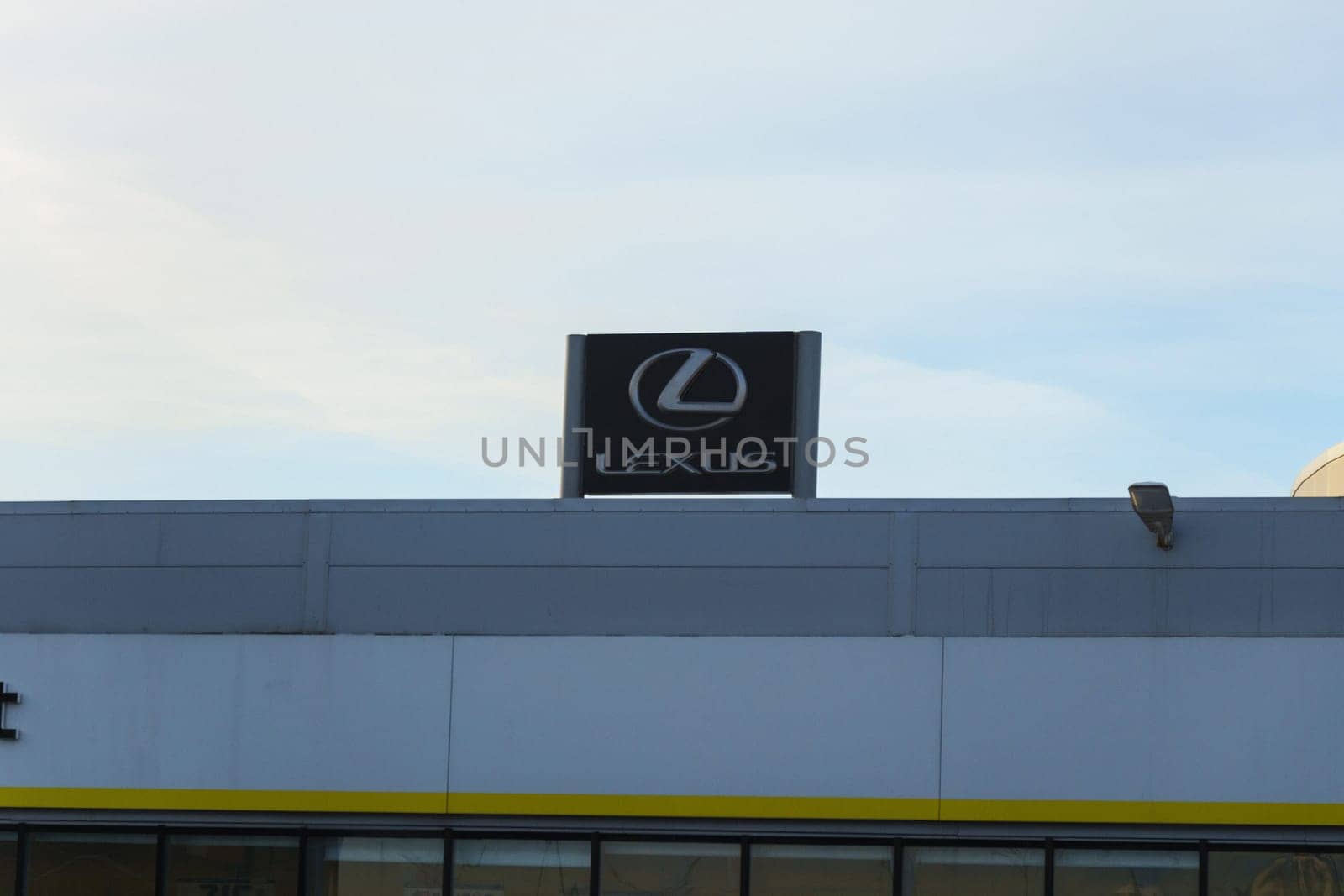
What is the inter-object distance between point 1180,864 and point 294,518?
1038 centimetres

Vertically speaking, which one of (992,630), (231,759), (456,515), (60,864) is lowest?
(60,864)

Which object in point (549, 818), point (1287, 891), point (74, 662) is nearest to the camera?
point (1287, 891)

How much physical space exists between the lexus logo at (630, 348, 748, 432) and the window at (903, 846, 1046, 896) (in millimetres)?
5542

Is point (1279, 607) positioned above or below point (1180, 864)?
above

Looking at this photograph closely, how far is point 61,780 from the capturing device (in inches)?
→ 756

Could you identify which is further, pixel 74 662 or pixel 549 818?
pixel 74 662

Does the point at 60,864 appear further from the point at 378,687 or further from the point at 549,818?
the point at 549,818

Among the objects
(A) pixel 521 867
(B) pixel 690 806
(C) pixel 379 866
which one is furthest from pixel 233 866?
(B) pixel 690 806

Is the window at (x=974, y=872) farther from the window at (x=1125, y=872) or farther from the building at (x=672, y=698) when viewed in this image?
the window at (x=1125, y=872)

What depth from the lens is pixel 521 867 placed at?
18.3 metres

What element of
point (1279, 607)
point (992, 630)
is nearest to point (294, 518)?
point (992, 630)

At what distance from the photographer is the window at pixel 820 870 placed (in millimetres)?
17672

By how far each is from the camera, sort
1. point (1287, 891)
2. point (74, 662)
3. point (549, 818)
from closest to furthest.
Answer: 1. point (1287, 891)
2. point (549, 818)
3. point (74, 662)

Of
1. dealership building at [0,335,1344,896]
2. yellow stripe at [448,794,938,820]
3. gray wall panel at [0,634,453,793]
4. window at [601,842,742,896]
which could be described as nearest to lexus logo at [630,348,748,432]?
dealership building at [0,335,1344,896]
